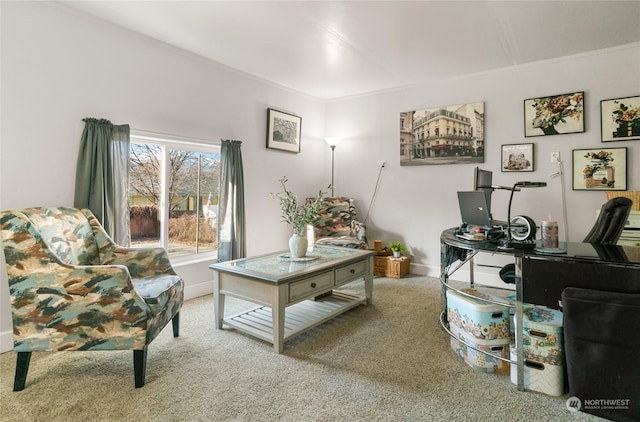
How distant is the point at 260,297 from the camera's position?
241cm

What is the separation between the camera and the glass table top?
242 centimetres

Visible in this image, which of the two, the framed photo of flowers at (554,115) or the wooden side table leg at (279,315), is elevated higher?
the framed photo of flowers at (554,115)

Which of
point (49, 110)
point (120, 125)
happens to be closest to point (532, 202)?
point (120, 125)

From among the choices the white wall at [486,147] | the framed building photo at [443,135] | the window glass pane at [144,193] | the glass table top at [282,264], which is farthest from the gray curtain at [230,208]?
the framed building photo at [443,135]

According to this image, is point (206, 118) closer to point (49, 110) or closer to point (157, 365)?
point (49, 110)

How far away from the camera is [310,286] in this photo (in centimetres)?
257

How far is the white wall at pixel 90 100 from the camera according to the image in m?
2.45

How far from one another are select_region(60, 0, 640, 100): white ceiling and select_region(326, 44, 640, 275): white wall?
0.23 m

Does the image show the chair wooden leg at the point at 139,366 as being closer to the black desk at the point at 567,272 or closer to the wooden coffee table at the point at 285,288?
the wooden coffee table at the point at 285,288

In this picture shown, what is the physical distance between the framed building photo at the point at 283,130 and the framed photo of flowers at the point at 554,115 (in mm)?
2923

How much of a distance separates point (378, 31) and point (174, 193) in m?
2.65

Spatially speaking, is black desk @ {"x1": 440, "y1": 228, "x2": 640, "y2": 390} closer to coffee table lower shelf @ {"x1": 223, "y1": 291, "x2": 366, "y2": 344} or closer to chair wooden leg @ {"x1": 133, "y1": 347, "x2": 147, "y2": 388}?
coffee table lower shelf @ {"x1": 223, "y1": 291, "x2": 366, "y2": 344}

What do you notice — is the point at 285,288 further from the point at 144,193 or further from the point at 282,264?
the point at 144,193

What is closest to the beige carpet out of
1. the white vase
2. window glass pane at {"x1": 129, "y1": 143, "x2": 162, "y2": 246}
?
the white vase
